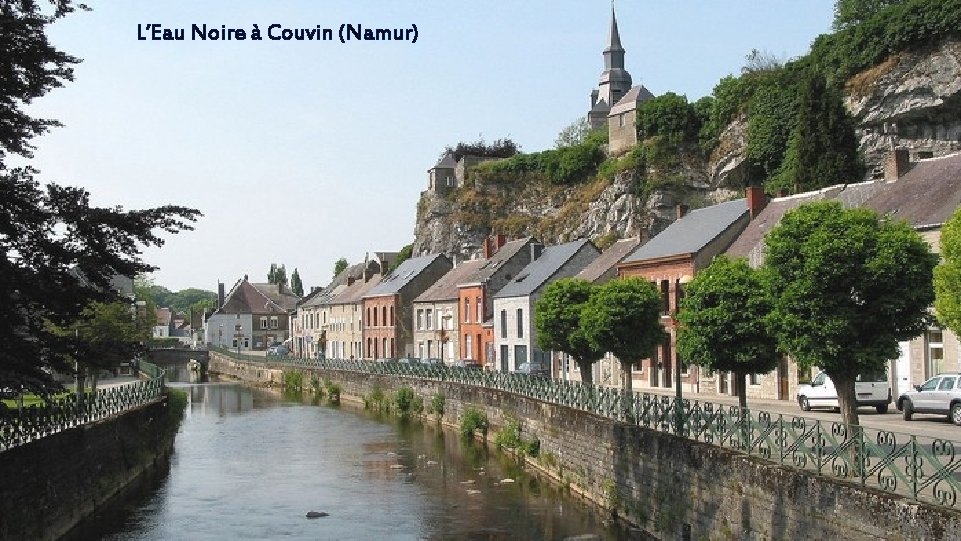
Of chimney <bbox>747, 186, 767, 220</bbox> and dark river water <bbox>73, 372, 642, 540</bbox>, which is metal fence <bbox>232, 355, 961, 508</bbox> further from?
chimney <bbox>747, 186, 767, 220</bbox>

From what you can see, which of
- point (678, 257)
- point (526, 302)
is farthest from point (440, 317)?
point (678, 257)

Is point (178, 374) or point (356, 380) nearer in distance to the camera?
point (356, 380)

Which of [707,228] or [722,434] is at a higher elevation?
[707,228]

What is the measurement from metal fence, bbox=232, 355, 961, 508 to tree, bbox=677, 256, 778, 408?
60.9 inches

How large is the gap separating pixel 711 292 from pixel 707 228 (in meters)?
18.3

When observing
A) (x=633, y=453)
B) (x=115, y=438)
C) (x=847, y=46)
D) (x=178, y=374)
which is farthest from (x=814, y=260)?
(x=178, y=374)

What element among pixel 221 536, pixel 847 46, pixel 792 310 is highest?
pixel 847 46

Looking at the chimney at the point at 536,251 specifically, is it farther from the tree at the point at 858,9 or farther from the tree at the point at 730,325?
the tree at the point at 730,325

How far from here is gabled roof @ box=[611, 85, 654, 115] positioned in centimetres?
7406

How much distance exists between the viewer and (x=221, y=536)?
19766 mm

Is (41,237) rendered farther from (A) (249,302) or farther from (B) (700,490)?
(A) (249,302)

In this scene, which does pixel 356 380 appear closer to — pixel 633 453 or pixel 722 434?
pixel 633 453

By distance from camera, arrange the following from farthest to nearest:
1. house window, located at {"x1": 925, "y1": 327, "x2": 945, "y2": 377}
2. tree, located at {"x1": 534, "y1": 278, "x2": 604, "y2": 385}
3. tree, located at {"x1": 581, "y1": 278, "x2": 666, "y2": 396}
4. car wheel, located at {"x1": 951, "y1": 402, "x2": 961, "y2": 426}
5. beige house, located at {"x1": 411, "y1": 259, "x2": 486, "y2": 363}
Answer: beige house, located at {"x1": 411, "y1": 259, "x2": 486, "y2": 363}, tree, located at {"x1": 534, "y1": 278, "x2": 604, "y2": 385}, house window, located at {"x1": 925, "y1": 327, "x2": 945, "y2": 377}, tree, located at {"x1": 581, "y1": 278, "x2": 666, "y2": 396}, car wheel, located at {"x1": 951, "y1": 402, "x2": 961, "y2": 426}

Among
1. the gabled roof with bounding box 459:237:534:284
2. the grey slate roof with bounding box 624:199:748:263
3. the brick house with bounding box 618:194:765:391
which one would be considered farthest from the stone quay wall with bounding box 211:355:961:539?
the gabled roof with bounding box 459:237:534:284
